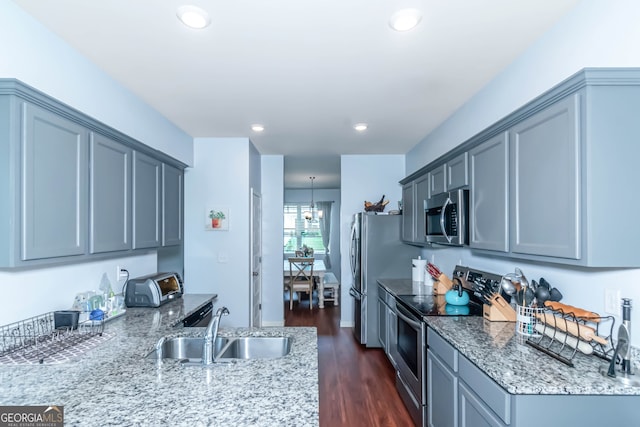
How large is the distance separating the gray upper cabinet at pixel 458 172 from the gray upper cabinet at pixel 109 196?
2.50m

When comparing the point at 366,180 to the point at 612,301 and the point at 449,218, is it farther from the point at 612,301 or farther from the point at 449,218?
the point at 612,301

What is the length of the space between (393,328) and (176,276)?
2.19 metres

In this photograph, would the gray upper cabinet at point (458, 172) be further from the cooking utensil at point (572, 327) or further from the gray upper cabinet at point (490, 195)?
the cooking utensil at point (572, 327)

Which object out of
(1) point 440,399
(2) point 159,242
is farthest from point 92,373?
(1) point 440,399

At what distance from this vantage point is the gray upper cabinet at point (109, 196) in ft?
6.91

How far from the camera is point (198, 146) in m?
4.14

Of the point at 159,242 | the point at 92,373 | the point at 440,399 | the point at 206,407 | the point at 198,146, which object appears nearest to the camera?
the point at 206,407

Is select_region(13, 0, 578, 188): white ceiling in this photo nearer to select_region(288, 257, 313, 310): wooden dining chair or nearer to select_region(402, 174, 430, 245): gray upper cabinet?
select_region(402, 174, 430, 245): gray upper cabinet

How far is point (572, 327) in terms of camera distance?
1.66 metres

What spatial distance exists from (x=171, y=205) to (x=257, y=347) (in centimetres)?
186

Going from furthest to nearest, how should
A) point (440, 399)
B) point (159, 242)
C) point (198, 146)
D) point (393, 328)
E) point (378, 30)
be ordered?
point (198, 146)
point (393, 328)
point (159, 242)
point (440, 399)
point (378, 30)

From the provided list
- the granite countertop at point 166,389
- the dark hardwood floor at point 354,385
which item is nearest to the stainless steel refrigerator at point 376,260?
the dark hardwood floor at point 354,385

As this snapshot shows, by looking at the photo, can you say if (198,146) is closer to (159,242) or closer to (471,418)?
(159,242)

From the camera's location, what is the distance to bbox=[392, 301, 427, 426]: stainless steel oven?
242cm
